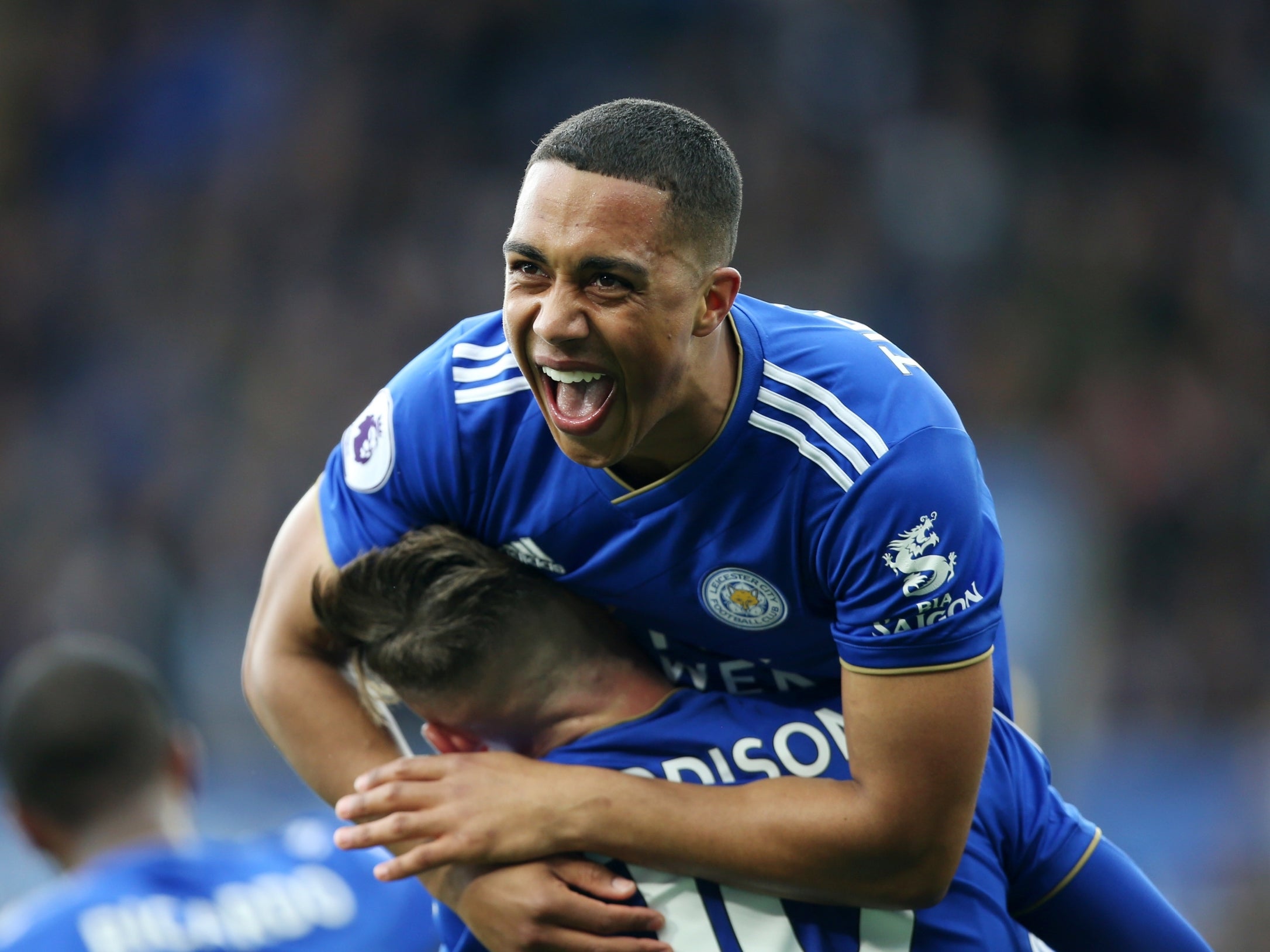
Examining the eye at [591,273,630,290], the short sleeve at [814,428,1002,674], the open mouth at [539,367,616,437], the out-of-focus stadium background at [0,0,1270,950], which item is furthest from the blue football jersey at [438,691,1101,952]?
the out-of-focus stadium background at [0,0,1270,950]

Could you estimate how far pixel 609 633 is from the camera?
287 centimetres

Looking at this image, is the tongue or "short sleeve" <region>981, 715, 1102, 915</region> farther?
"short sleeve" <region>981, 715, 1102, 915</region>

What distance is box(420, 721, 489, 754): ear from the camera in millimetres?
2801

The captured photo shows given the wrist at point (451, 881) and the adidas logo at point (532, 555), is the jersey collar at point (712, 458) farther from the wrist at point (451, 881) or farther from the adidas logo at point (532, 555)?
the wrist at point (451, 881)

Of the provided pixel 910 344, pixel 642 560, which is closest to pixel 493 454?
pixel 642 560

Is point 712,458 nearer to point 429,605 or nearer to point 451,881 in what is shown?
point 429,605

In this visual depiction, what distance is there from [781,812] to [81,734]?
152 cm

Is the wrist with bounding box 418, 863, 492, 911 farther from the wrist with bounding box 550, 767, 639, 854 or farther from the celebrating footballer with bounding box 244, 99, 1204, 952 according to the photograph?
the wrist with bounding box 550, 767, 639, 854

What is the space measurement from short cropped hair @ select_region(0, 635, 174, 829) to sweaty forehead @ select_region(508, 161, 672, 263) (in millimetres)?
1441

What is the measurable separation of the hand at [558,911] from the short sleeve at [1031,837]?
2.35 ft

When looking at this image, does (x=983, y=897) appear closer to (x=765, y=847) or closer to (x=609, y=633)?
(x=765, y=847)

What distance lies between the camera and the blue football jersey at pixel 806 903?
8.38 feet

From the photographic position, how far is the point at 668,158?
2406 millimetres

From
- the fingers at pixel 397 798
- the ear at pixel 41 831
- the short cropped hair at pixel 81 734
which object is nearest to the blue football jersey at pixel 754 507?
the fingers at pixel 397 798
